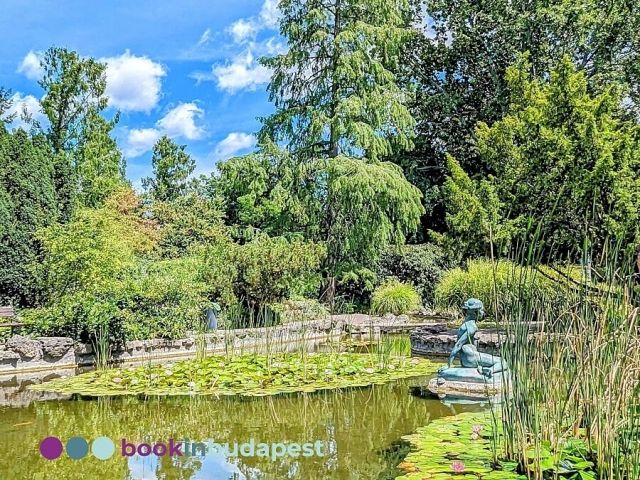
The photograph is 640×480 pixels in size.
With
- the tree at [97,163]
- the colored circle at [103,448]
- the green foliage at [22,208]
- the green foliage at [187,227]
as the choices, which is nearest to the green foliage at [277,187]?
the green foliage at [187,227]

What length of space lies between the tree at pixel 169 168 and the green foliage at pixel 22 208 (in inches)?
298

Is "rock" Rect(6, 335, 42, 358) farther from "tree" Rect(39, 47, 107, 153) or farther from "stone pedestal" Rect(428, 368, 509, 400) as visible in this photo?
"tree" Rect(39, 47, 107, 153)

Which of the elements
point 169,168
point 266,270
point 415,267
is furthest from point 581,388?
point 169,168

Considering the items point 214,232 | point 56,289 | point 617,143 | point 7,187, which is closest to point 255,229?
point 214,232

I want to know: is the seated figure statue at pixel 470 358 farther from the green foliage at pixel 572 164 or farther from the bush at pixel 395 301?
the bush at pixel 395 301

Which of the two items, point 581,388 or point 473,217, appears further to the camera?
point 473,217

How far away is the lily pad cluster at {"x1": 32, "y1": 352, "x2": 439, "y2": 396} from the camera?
5719 millimetres

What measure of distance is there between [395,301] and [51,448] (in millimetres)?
10021

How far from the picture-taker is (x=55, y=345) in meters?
7.27

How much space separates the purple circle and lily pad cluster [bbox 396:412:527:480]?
223 centimetres

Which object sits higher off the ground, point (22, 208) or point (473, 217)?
point (22, 208)

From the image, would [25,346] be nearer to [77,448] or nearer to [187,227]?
[77,448]

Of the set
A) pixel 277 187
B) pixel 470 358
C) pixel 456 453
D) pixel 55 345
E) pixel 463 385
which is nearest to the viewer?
pixel 456 453

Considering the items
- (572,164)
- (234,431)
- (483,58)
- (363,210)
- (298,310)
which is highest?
(483,58)
